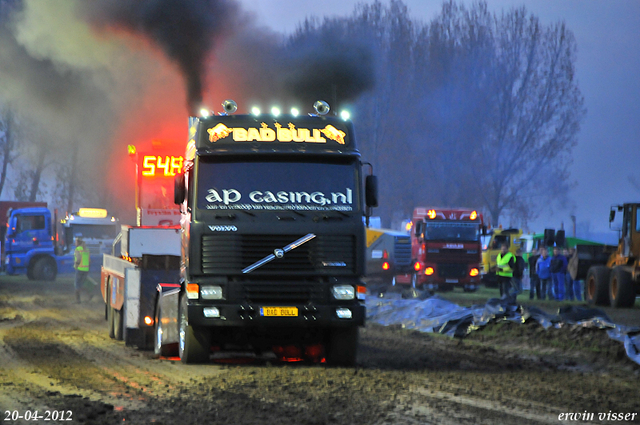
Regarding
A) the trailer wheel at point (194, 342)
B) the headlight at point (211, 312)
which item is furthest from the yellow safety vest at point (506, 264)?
the headlight at point (211, 312)

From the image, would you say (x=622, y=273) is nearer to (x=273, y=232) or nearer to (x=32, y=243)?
(x=273, y=232)

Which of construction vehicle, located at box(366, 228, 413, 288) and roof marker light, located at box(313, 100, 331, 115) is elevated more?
roof marker light, located at box(313, 100, 331, 115)

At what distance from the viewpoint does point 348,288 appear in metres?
10.6

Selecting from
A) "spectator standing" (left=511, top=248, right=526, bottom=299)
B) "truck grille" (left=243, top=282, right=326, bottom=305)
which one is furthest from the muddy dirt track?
"spectator standing" (left=511, top=248, right=526, bottom=299)

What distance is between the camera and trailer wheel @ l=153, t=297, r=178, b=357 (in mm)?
12148

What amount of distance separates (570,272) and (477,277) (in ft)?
11.3

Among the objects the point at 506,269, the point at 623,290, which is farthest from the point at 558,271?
the point at 506,269

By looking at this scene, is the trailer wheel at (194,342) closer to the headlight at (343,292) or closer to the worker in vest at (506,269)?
the headlight at (343,292)

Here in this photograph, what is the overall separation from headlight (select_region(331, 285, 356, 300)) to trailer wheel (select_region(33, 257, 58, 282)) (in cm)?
2898

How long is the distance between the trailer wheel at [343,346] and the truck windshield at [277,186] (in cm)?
174

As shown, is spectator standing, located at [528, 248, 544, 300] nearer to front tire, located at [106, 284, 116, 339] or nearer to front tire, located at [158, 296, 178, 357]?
front tire, located at [106, 284, 116, 339]

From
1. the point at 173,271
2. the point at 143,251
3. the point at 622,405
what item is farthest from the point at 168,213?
the point at 622,405

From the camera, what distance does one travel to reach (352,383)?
31.7ft

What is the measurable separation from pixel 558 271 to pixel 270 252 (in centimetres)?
1934
